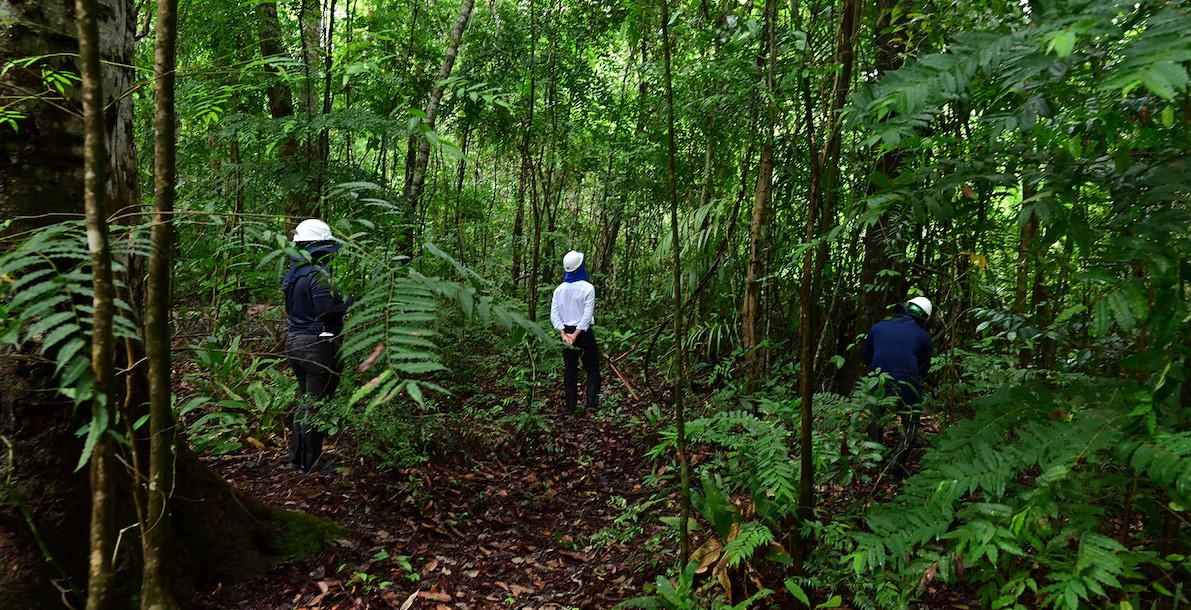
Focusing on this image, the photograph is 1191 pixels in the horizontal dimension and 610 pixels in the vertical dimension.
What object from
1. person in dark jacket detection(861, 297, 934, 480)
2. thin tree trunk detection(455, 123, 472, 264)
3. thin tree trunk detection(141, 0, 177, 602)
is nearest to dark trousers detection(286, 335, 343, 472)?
thin tree trunk detection(141, 0, 177, 602)

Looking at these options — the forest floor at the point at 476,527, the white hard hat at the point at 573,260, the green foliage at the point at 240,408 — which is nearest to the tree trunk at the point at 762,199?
the forest floor at the point at 476,527

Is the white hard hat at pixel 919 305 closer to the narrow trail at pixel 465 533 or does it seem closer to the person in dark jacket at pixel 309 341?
the narrow trail at pixel 465 533

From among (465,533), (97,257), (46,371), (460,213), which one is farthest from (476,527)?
(460,213)

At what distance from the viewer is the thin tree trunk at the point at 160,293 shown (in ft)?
5.32

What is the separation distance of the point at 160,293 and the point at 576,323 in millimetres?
5455

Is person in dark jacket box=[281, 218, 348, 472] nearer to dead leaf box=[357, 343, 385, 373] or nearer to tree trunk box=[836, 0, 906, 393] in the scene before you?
dead leaf box=[357, 343, 385, 373]

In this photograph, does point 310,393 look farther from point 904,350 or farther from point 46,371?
point 904,350

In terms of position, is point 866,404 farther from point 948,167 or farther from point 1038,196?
point 1038,196

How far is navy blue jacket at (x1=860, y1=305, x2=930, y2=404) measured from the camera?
489 cm

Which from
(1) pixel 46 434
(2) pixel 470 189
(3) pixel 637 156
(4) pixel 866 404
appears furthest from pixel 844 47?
(2) pixel 470 189

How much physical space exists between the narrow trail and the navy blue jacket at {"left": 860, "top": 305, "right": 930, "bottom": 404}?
207cm

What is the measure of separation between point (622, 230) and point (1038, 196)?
1067 cm

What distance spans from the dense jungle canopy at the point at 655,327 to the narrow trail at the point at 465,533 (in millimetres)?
33

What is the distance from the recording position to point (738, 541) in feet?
9.70
